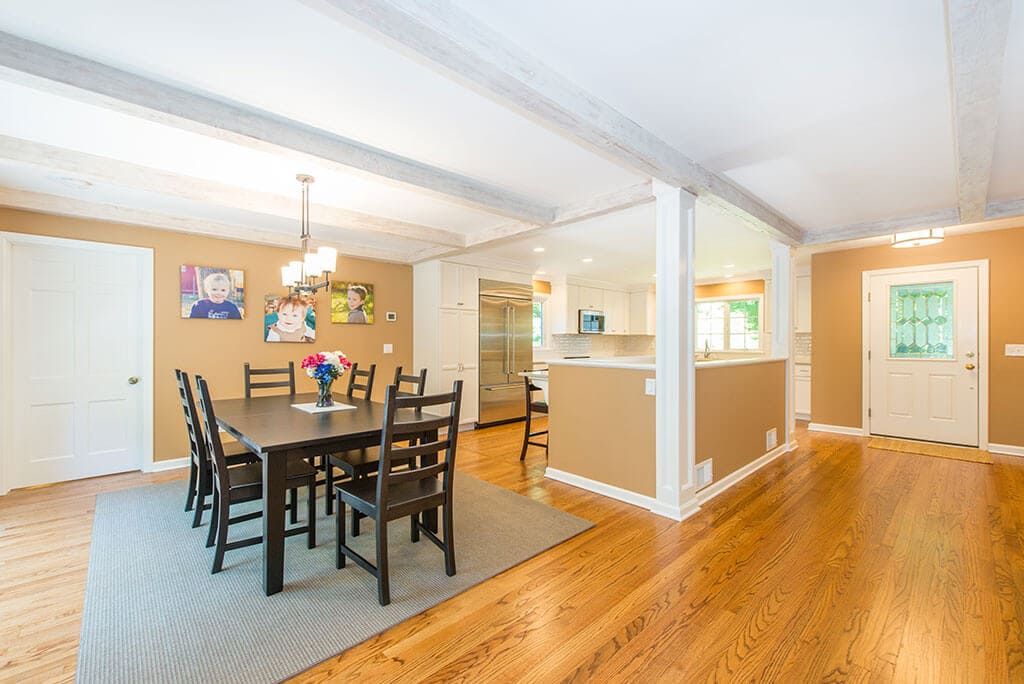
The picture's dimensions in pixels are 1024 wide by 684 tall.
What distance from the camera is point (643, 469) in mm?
3275

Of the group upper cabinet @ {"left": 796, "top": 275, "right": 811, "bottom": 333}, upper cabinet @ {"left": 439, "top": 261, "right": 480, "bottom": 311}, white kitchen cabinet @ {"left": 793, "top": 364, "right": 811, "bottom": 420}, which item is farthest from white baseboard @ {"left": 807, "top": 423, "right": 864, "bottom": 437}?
upper cabinet @ {"left": 439, "top": 261, "right": 480, "bottom": 311}

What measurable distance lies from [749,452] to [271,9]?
4.43 metres

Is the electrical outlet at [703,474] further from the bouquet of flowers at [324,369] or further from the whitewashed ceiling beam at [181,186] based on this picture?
the whitewashed ceiling beam at [181,186]

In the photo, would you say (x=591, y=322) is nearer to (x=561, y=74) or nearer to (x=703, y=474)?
(x=703, y=474)

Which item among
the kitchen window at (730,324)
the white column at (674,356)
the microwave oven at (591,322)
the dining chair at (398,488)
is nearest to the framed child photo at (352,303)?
the dining chair at (398,488)

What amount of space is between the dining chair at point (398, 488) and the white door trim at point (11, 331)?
2917 millimetres

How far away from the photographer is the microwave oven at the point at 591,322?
7.36m

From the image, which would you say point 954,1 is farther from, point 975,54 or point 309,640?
point 309,640

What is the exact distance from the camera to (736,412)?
3.83 meters

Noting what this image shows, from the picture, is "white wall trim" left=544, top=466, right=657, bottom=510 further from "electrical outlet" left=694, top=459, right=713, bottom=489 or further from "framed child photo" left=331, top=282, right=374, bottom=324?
"framed child photo" left=331, top=282, right=374, bottom=324

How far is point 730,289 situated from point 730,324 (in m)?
0.60

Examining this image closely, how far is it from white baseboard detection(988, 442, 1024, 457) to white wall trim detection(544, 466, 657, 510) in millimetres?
4254

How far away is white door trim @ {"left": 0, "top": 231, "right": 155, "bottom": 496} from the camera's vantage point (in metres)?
3.44

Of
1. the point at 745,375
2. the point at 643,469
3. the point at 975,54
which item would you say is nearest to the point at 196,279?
the point at 643,469
